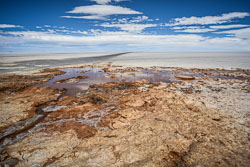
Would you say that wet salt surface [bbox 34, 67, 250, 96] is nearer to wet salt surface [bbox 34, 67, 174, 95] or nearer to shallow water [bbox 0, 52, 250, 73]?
wet salt surface [bbox 34, 67, 174, 95]

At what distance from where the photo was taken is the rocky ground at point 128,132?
353cm

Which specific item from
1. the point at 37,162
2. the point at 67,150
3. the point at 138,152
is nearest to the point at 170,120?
the point at 138,152

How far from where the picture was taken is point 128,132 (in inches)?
183

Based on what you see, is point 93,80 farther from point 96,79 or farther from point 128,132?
point 128,132

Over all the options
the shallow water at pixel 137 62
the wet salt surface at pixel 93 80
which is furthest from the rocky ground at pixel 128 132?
the shallow water at pixel 137 62

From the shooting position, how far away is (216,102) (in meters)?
6.97

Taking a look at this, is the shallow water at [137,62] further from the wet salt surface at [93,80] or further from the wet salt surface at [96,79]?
the wet salt surface at [93,80]

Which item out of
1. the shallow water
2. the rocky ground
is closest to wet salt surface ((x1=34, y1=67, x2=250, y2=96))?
the rocky ground

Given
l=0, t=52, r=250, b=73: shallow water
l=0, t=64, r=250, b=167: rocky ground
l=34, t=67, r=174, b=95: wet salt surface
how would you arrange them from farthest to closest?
1. l=0, t=52, r=250, b=73: shallow water
2. l=34, t=67, r=174, b=95: wet salt surface
3. l=0, t=64, r=250, b=167: rocky ground

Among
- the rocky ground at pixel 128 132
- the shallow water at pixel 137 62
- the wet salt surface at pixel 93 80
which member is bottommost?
the rocky ground at pixel 128 132

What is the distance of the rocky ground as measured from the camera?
11.6 feet

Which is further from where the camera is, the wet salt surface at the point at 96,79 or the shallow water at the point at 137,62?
the shallow water at the point at 137,62

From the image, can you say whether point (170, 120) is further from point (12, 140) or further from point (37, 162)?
point (12, 140)

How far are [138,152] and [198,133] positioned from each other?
227cm
